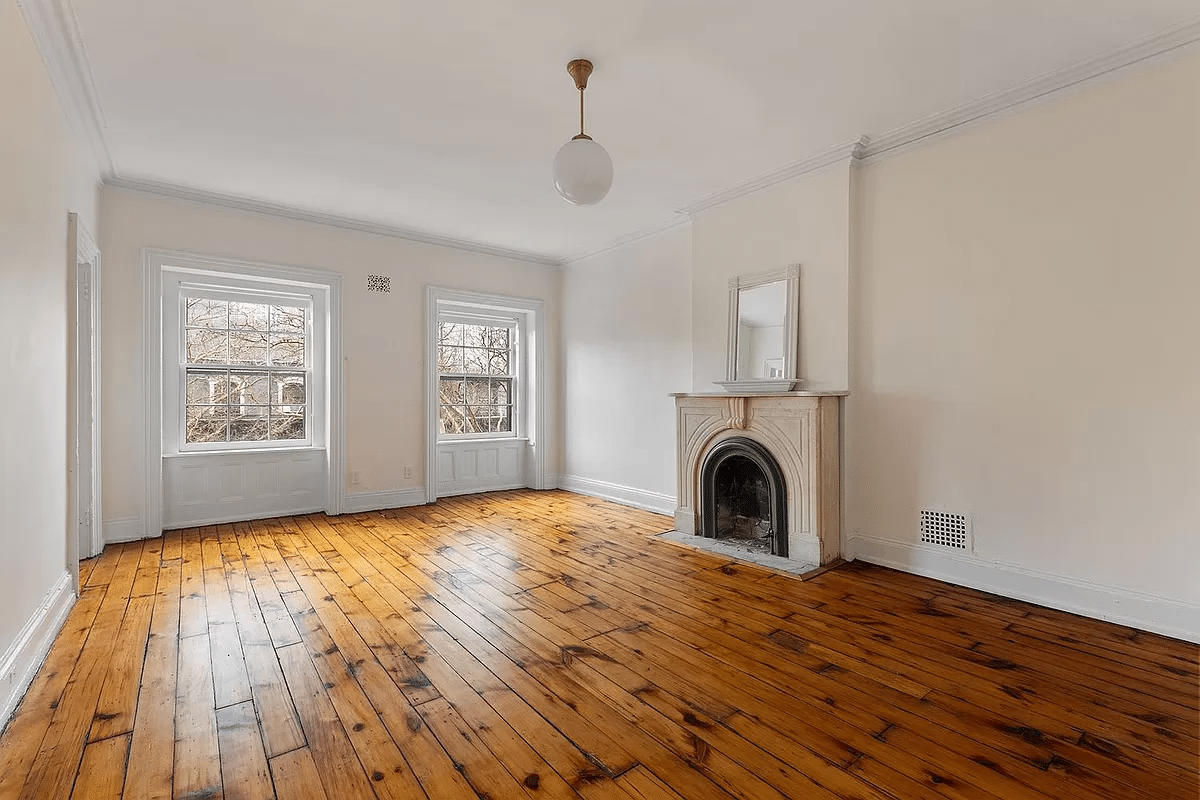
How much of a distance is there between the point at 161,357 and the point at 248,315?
30.7 inches

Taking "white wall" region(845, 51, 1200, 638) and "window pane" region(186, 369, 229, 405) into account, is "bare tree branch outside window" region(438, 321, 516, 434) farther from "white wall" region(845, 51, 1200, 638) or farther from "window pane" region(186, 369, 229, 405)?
"white wall" region(845, 51, 1200, 638)

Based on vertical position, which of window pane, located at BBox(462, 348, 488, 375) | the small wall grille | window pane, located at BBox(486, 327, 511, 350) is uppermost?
window pane, located at BBox(486, 327, 511, 350)

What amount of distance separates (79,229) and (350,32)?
2.15 meters

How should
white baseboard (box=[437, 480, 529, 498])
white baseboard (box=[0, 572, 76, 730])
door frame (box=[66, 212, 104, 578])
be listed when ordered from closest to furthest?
white baseboard (box=[0, 572, 76, 730]) < door frame (box=[66, 212, 104, 578]) < white baseboard (box=[437, 480, 529, 498])

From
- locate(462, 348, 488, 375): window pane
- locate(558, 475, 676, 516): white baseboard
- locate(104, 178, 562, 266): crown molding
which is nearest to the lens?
locate(104, 178, 562, 266): crown molding

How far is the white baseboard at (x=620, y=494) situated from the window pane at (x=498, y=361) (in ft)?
4.86

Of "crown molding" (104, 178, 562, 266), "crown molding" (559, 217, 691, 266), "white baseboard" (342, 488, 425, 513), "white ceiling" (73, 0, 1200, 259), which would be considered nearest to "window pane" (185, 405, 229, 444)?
"white baseboard" (342, 488, 425, 513)

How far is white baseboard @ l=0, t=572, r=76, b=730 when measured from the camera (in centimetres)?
205

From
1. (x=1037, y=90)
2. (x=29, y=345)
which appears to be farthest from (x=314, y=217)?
(x=1037, y=90)

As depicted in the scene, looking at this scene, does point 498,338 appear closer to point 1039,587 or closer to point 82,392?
point 82,392

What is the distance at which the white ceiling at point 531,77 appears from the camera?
2.47 metres

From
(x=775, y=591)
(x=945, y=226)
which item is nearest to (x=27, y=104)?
(x=775, y=591)

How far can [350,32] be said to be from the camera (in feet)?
8.48

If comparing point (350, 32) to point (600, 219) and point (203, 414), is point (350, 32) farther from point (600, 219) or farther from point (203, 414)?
point (203, 414)
